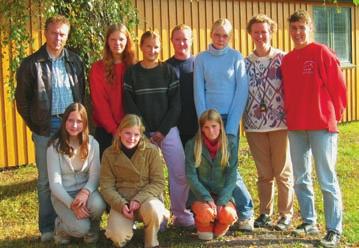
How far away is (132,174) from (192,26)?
6.02 metres

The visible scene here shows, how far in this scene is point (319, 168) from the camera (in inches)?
195

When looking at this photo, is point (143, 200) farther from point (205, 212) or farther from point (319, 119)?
point (319, 119)

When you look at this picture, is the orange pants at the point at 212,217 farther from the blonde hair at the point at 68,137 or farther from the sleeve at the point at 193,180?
the blonde hair at the point at 68,137

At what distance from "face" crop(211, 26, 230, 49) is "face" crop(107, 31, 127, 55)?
32.2 inches

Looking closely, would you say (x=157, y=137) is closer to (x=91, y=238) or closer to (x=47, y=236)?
(x=91, y=238)

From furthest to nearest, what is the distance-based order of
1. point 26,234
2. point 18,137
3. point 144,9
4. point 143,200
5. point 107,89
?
1. point 144,9
2. point 18,137
3. point 26,234
4. point 107,89
5. point 143,200

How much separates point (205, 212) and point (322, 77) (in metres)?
1.53

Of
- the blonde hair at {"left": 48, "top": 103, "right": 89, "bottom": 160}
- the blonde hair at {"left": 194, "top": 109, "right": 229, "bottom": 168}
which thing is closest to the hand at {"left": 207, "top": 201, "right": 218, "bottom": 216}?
the blonde hair at {"left": 194, "top": 109, "right": 229, "bottom": 168}

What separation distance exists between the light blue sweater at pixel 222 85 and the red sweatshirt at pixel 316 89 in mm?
477

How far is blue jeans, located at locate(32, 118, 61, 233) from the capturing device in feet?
16.7

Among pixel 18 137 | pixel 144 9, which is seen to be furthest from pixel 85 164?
pixel 144 9

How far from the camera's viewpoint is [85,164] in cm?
507

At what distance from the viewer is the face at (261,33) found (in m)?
5.18

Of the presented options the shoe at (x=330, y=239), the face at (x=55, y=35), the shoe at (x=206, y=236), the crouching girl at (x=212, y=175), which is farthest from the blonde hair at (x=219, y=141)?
the face at (x=55, y=35)
